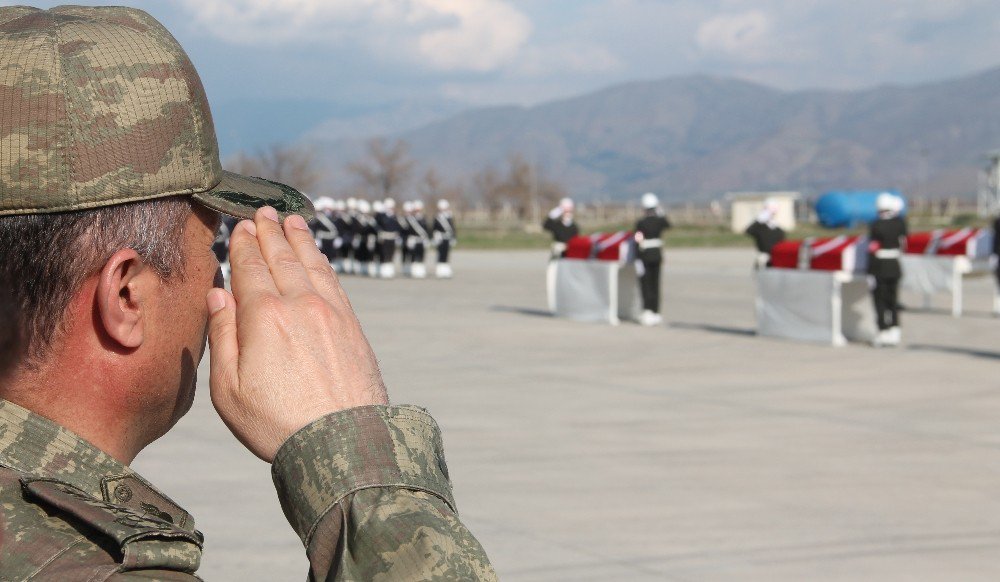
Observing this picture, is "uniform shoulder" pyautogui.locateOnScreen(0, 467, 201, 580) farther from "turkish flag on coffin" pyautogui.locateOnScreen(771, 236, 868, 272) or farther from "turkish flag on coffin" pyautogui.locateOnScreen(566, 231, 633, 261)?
"turkish flag on coffin" pyautogui.locateOnScreen(566, 231, 633, 261)

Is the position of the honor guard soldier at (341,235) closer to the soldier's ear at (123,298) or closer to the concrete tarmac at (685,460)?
the concrete tarmac at (685,460)

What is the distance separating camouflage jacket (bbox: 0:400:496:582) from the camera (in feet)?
3.77

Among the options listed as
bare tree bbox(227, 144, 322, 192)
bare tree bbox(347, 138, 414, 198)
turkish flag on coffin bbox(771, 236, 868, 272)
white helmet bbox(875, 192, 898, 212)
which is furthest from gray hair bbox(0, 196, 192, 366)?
bare tree bbox(347, 138, 414, 198)

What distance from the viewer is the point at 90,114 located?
136 centimetres

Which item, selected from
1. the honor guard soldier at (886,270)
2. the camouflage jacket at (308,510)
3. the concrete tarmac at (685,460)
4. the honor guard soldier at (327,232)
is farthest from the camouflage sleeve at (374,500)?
the honor guard soldier at (327,232)

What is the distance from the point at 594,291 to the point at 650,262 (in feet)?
3.49

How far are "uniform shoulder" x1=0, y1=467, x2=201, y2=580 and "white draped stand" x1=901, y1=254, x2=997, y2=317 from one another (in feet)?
63.3

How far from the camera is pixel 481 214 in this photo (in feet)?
308

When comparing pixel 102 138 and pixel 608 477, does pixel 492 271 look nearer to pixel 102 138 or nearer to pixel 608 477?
pixel 608 477

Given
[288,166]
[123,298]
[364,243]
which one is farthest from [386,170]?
[123,298]

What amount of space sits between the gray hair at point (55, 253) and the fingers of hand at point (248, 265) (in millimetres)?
94

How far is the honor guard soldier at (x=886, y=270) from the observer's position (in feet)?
48.7

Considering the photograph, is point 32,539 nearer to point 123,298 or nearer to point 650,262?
point 123,298

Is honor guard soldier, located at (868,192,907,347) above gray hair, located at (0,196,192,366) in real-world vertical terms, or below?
below
